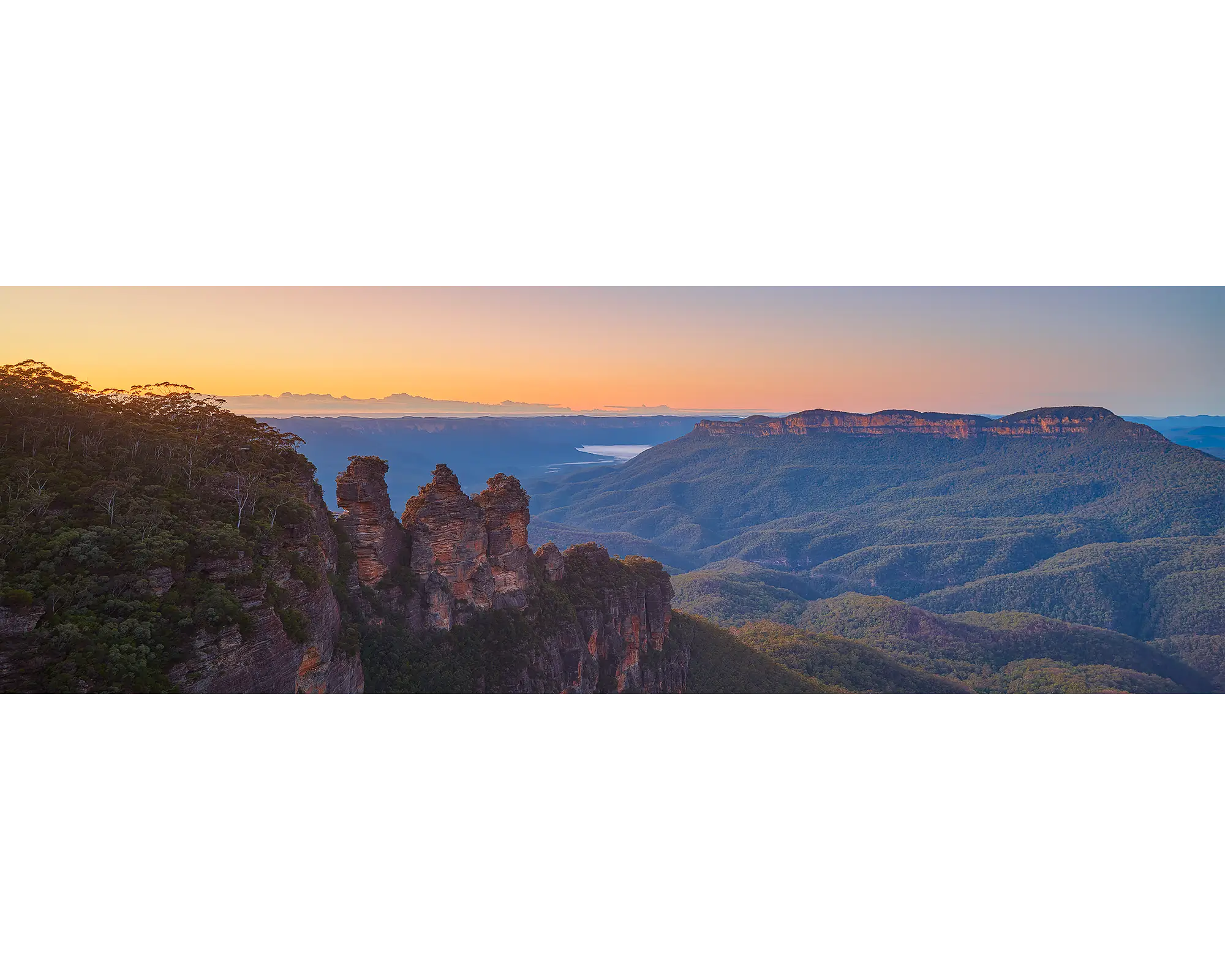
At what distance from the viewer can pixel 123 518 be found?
1062 cm

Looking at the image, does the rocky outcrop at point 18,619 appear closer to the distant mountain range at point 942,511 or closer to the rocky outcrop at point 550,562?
the rocky outcrop at point 550,562

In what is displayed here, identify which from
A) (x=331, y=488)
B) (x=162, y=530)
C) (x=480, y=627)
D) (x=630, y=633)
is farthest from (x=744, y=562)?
(x=162, y=530)

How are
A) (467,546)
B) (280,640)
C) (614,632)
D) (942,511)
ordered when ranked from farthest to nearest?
(942,511) < (614,632) < (467,546) < (280,640)

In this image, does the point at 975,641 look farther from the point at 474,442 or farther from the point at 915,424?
the point at 915,424

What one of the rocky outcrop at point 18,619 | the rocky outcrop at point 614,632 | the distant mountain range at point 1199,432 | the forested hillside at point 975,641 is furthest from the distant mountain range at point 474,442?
the distant mountain range at point 1199,432

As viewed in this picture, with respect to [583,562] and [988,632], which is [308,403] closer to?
[583,562]

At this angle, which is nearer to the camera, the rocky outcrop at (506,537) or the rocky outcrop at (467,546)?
the rocky outcrop at (467,546)

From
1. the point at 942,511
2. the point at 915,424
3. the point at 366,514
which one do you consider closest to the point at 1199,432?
the point at 942,511

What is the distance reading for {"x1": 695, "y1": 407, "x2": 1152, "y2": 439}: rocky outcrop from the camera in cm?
8081

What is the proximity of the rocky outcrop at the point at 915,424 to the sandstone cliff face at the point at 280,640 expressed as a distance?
74.2m

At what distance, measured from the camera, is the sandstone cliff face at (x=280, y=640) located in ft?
31.8

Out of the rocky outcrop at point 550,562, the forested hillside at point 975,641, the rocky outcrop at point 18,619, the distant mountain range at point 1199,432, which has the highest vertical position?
the distant mountain range at point 1199,432

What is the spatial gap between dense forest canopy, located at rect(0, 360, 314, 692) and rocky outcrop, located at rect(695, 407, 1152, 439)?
74.3m

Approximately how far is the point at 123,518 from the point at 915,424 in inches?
3784
